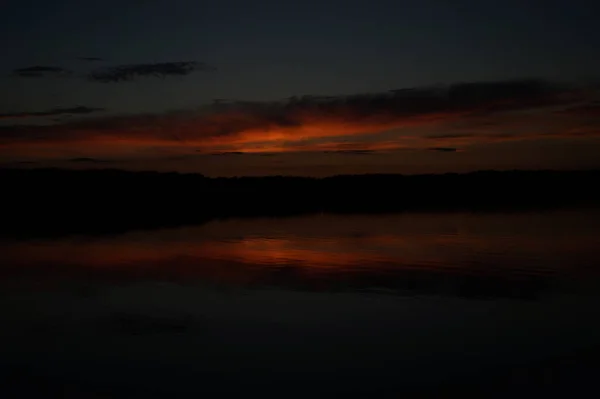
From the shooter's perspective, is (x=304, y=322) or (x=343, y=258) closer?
(x=304, y=322)

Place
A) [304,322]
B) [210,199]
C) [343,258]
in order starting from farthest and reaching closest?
1. [210,199]
2. [343,258]
3. [304,322]

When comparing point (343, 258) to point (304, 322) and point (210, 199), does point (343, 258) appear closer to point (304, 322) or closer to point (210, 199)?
point (304, 322)

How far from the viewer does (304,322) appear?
919 centimetres

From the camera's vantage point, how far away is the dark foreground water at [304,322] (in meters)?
6.83

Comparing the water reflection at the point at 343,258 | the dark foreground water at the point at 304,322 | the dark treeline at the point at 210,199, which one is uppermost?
the dark treeline at the point at 210,199

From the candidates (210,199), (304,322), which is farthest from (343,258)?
(210,199)

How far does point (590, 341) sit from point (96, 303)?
655 centimetres

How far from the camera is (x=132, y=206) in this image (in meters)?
44.5

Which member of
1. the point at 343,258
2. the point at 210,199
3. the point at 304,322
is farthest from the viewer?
the point at 210,199

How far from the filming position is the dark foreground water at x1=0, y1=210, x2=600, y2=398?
6828mm

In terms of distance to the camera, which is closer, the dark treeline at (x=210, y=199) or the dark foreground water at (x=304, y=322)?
the dark foreground water at (x=304, y=322)

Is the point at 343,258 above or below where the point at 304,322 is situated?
above

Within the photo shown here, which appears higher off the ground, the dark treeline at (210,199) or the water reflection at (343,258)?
the dark treeline at (210,199)

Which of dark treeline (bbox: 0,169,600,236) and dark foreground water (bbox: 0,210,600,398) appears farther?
dark treeline (bbox: 0,169,600,236)
